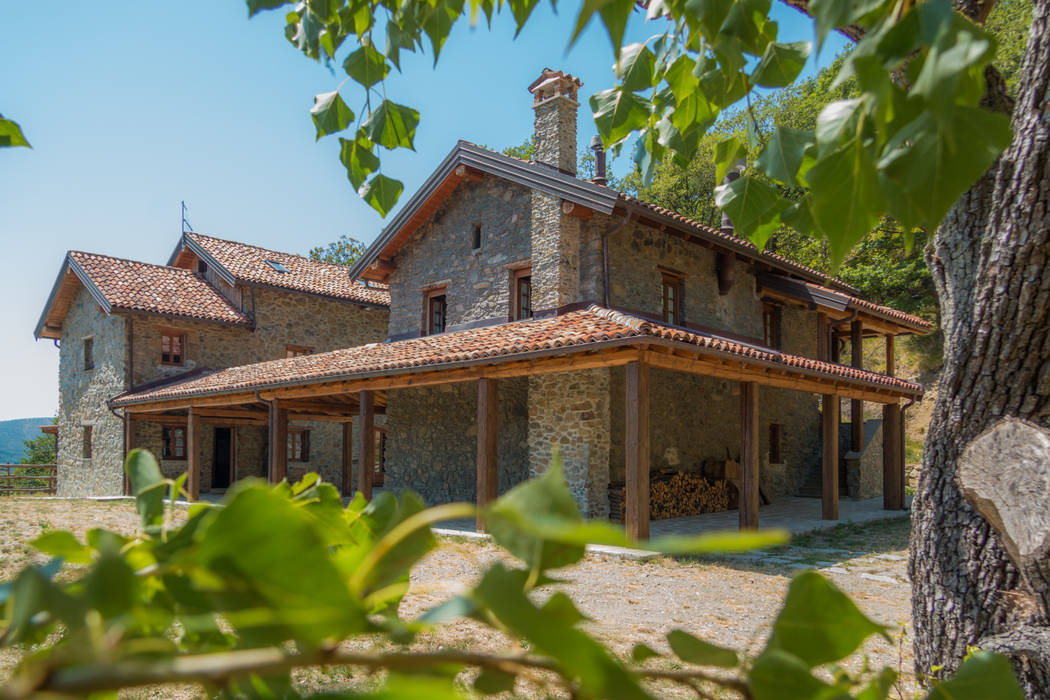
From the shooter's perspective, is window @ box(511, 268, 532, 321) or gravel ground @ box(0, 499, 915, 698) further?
window @ box(511, 268, 532, 321)

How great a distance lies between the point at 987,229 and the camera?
2.05 meters

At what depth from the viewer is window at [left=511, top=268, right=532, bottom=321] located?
13.0 meters

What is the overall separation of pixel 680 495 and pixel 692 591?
561 centimetres

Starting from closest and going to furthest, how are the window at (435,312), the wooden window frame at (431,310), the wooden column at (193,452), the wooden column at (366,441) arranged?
the wooden column at (366,441), the wooden window frame at (431,310), the window at (435,312), the wooden column at (193,452)

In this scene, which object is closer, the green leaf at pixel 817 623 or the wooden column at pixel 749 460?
the green leaf at pixel 817 623

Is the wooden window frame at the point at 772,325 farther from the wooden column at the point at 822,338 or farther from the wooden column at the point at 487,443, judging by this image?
the wooden column at the point at 487,443

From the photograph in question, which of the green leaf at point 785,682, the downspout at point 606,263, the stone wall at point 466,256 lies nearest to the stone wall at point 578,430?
the downspout at point 606,263

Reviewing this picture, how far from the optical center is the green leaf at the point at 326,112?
1762 mm

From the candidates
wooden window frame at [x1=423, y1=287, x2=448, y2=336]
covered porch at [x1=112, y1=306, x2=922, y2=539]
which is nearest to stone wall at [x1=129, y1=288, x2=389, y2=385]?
covered porch at [x1=112, y1=306, x2=922, y2=539]

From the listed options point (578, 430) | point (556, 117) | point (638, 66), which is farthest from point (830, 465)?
point (638, 66)

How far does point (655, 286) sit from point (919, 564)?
1081cm

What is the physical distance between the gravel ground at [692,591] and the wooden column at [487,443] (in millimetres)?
826

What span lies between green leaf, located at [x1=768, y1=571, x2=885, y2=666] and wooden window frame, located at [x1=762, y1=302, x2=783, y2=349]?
630 inches

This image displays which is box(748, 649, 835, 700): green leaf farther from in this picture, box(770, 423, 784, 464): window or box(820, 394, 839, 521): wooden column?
box(770, 423, 784, 464): window
